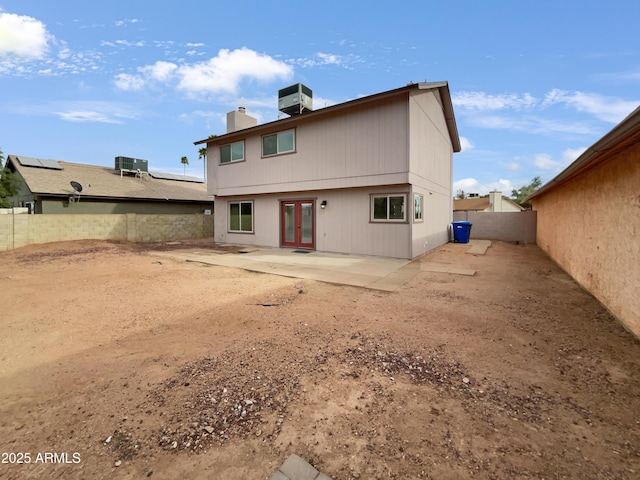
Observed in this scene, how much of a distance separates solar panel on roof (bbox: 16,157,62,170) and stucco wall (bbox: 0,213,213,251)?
11.7 feet

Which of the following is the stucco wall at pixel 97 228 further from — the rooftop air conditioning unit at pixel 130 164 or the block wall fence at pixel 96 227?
the rooftop air conditioning unit at pixel 130 164

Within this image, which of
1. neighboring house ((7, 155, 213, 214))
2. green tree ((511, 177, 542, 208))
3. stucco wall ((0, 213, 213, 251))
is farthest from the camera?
green tree ((511, 177, 542, 208))

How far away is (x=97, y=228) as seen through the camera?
15617mm

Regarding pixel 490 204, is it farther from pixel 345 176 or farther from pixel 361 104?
pixel 361 104

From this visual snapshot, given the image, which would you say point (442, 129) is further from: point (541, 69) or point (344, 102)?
point (344, 102)

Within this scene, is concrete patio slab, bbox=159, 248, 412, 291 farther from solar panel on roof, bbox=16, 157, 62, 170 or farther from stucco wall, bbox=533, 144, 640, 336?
solar panel on roof, bbox=16, 157, 62, 170

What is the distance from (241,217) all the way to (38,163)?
14.4 metres

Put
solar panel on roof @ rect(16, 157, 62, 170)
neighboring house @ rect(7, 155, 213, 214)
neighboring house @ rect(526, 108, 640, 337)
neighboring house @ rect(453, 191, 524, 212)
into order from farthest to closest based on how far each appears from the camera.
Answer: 1. neighboring house @ rect(453, 191, 524, 212)
2. solar panel on roof @ rect(16, 157, 62, 170)
3. neighboring house @ rect(7, 155, 213, 214)
4. neighboring house @ rect(526, 108, 640, 337)

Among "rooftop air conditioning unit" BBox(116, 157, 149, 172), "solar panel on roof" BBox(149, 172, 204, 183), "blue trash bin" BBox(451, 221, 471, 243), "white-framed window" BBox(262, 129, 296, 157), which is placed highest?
"rooftop air conditioning unit" BBox(116, 157, 149, 172)

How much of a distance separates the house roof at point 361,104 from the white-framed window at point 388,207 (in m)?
3.36

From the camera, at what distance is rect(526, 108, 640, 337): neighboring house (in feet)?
13.3

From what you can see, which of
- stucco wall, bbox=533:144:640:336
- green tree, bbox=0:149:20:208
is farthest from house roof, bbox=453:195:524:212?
green tree, bbox=0:149:20:208

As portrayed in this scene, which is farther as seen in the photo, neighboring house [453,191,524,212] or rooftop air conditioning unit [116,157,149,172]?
neighboring house [453,191,524,212]

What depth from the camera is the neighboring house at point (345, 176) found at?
1009cm
